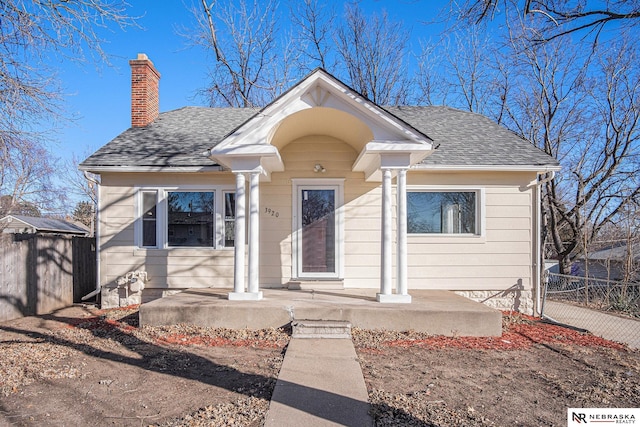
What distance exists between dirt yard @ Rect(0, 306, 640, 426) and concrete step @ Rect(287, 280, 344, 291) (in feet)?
7.13

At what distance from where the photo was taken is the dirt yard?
372 cm

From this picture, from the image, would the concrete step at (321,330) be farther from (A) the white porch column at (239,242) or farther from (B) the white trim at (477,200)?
(B) the white trim at (477,200)

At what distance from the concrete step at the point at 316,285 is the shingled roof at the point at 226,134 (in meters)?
3.16

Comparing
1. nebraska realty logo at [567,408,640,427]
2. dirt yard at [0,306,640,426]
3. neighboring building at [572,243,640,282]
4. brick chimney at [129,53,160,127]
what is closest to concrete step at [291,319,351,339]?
dirt yard at [0,306,640,426]

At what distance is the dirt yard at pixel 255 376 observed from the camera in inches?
146

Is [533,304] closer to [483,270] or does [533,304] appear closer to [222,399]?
[483,270]

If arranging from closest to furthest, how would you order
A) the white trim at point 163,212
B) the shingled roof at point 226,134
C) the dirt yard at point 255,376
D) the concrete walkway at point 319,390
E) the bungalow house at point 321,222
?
1. the concrete walkway at point 319,390
2. the dirt yard at point 255,376
3. the shingled roof at point 226,134
4. the bungalow house at point 321,222
5. the white trim at point 163,212

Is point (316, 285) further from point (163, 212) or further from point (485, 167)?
point (485, 167)

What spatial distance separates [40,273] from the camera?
8820 millimetres

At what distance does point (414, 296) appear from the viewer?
793cm

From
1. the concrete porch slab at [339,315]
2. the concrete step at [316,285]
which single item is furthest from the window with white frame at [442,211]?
the concrete porch slab at [339,315]

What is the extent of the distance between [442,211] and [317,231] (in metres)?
2.86

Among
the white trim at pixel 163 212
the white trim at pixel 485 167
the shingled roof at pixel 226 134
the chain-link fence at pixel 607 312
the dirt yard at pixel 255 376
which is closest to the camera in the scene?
the dirt yard at pixel 255 376

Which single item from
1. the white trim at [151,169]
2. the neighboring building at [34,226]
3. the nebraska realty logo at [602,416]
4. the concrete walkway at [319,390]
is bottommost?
the nebraska realty logo at [602,416]
